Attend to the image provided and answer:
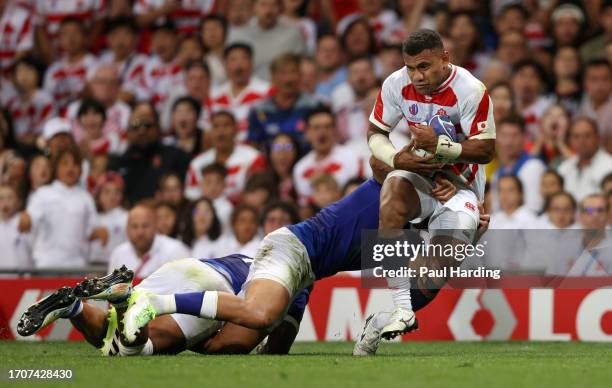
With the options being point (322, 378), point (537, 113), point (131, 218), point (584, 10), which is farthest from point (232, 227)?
point (322, 378)

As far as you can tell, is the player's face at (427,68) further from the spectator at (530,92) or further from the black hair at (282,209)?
the spectator at (530,92)

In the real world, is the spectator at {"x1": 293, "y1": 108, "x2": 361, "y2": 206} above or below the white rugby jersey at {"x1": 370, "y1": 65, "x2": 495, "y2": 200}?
below

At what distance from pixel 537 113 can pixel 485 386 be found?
8.20 metres

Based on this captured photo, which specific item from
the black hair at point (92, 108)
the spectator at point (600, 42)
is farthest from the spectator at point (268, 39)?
the spectator at point (600, 42)

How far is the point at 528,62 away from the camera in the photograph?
14445 millimetres

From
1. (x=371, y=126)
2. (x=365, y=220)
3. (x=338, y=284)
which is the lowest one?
(x=338, y=284)

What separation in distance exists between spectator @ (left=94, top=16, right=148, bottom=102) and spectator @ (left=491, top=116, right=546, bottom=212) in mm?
5459

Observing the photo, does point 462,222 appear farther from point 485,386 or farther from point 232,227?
point 232,227

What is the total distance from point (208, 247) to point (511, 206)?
326 cm

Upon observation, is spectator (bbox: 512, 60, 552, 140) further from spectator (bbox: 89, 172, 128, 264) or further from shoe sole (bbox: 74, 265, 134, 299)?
shoe sole (bbox: 74, 265, 134, 299)

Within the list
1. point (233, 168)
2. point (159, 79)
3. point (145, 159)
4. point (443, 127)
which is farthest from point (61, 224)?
point (443, 127)

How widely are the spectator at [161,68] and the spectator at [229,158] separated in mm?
2221

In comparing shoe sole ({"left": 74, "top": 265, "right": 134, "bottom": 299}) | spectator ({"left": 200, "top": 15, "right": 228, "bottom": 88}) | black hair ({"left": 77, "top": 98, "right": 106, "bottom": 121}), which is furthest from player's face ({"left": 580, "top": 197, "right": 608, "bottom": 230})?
black hair ({"left": 77, "top": 98, "right": 106, "bottom": 121})

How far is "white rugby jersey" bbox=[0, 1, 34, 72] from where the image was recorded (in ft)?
57.9
